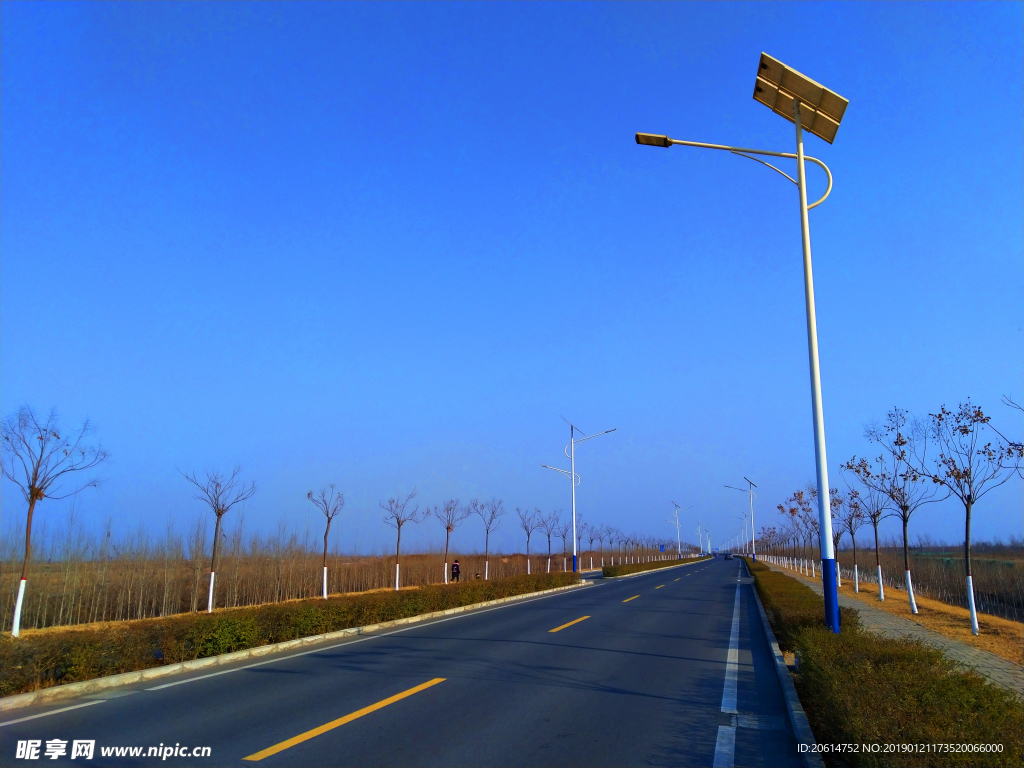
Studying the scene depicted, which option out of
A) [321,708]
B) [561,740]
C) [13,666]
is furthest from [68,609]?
[561,740]

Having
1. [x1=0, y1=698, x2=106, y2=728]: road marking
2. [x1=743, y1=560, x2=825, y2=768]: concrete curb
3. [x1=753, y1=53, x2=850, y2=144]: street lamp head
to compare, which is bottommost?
[x1=0, y1=698, x2=106, y2=728]: road marking

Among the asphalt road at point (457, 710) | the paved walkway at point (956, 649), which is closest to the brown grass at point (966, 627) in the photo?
the paved walkway at point (956, 649)

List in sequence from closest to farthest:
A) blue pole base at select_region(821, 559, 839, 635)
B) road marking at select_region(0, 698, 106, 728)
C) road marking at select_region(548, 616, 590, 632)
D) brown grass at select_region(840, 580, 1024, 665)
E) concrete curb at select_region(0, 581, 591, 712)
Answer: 1. road marking at select_region(0, 698, 106, 728)
2. concrete curb at select_region(0, 581, 591, 712)
3. blue pole base at select_region(821, 559, 839, 635)
4. brown grass at select_region(840, 580, 1024, 665)
5. road marking at select_region(548, 616, 590, 632)

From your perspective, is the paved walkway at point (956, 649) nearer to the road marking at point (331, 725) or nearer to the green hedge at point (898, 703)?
the green hedge at point (898, 703)

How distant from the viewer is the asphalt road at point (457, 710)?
6305 millimetres

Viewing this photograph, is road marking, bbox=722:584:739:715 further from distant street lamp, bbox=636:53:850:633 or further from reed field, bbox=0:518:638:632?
reed field, bbox=0:518:638:632

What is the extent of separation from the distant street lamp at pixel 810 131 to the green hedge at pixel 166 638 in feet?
32.6

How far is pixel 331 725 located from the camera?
23.5 feet

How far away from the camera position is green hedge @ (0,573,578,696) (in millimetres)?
8617

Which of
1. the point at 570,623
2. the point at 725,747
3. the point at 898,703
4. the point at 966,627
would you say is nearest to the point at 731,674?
the point at 725,747

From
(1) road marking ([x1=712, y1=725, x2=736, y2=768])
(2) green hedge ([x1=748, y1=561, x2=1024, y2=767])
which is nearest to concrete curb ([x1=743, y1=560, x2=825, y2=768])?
(2) green hedge ([x1=748, y1=561, x2=1024, y2=767])

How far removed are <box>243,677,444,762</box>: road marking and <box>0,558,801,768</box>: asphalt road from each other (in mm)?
25

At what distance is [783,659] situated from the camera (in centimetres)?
1080

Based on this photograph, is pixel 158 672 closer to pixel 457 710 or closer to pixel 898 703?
pixel 457 710
